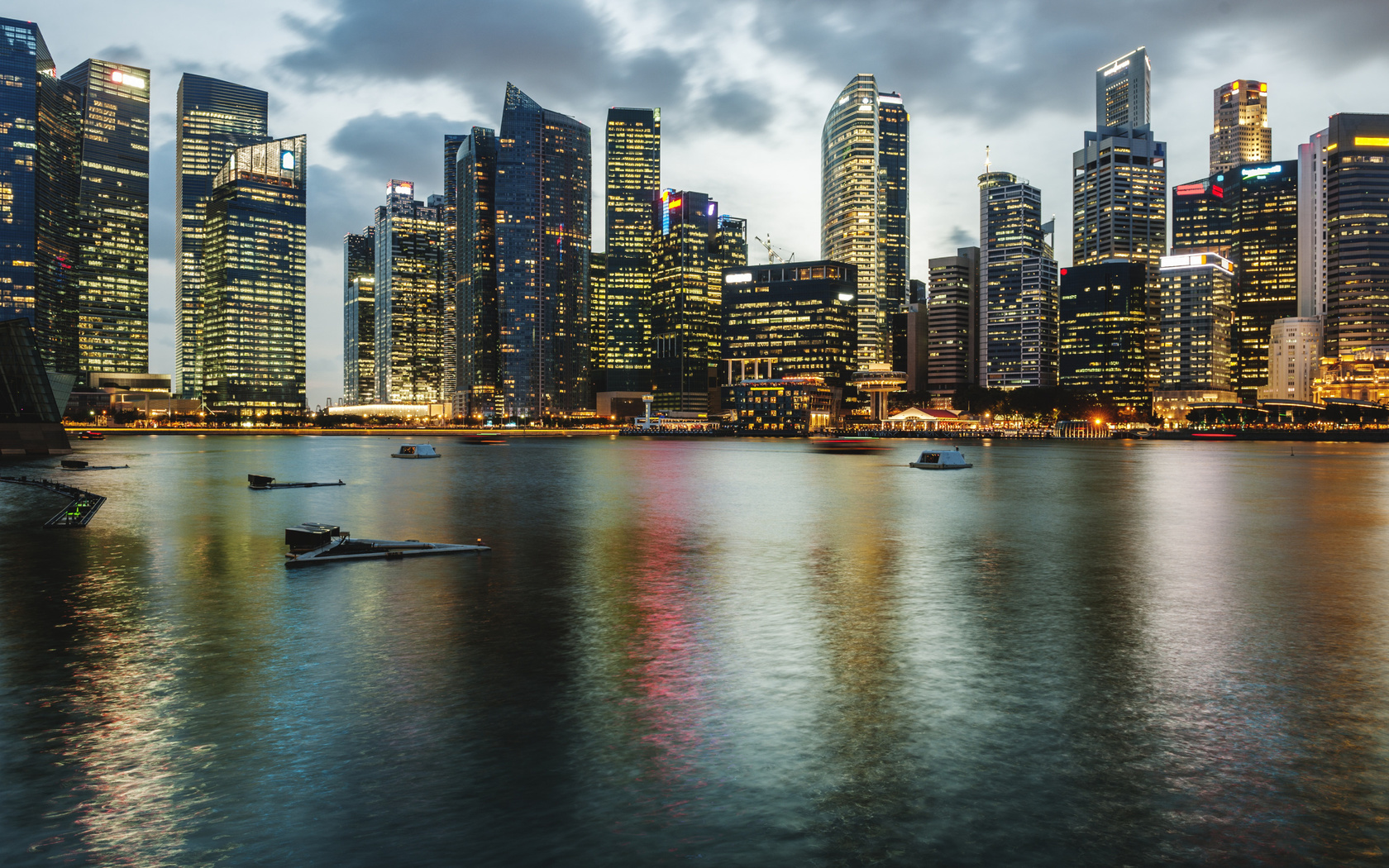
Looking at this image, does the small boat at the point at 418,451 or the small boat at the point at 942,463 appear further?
the small boat at the point at 418,451

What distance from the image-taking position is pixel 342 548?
36.9 meters

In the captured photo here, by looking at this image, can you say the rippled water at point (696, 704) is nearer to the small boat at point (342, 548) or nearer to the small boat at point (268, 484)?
the small boat at point (342, 548)

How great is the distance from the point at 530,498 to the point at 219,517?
22144 millimetres

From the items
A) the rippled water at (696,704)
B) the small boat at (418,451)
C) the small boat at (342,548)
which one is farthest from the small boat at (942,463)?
the small boat at (342,548)

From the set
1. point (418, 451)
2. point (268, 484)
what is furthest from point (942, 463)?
point (418, 451)

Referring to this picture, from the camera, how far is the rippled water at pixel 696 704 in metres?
11.6

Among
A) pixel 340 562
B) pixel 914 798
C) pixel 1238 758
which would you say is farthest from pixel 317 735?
pixel 340 562

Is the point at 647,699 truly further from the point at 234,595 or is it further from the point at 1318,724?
the point at 234,595

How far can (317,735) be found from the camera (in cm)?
1523

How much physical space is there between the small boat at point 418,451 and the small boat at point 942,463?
7556 centimetres

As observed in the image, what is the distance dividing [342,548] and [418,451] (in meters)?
112

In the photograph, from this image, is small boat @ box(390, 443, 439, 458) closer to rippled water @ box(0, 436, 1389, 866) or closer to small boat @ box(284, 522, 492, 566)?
rippled water @ box(0, 436, 1389, 866)

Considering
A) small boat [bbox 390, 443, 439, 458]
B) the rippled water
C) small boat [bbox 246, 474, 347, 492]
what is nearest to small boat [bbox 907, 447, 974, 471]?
the rippled water

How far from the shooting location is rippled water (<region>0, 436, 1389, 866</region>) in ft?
38.1
